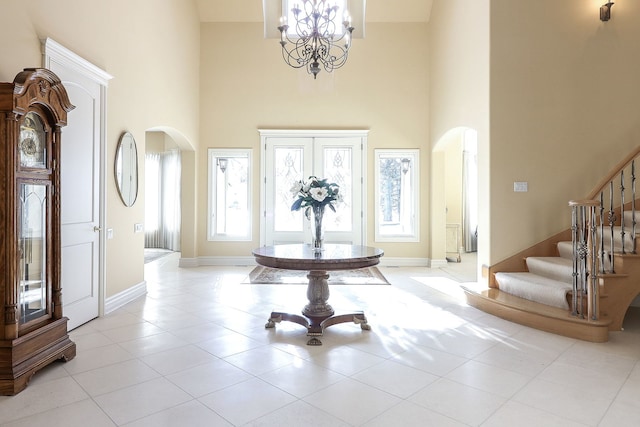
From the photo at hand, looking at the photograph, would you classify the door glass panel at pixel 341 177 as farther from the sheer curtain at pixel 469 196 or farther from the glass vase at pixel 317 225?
the sheer curtain at pixel 469 196

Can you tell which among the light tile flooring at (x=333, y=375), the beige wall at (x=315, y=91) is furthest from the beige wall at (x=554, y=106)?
the beige wall at (x=315, y=91)

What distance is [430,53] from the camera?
7.27 m

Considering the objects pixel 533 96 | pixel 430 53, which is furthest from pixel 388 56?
pixel 533 96

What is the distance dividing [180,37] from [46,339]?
5.28m

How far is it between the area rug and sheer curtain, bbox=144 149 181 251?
447cm

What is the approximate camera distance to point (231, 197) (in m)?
7.49

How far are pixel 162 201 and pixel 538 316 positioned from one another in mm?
9299

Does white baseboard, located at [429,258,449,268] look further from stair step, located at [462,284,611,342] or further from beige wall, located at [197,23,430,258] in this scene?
stair step, located at [462,284,611,342]

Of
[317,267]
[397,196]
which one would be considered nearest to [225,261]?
[397,196]

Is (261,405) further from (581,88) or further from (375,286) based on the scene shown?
(581,88)

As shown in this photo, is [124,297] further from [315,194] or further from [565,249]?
[565,249]

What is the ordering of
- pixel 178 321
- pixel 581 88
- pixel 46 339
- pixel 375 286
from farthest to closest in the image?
pixel 375 286 → pixel 581 88 → pixel 178 321 → pixel 46 339

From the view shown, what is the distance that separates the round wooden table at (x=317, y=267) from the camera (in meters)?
3.26

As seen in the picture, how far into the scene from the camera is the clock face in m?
2.60
